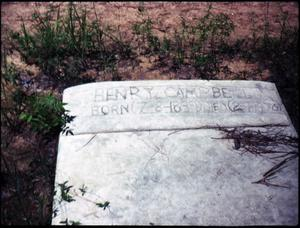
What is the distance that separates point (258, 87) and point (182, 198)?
146 cm

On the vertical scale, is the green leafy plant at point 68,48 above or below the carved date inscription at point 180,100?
above

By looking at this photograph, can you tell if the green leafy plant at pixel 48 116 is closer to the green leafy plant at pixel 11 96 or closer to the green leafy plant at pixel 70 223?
the green leafy plant at pixel 11 96

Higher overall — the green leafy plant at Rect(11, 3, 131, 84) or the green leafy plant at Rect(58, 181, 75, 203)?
the green leafy plant at Rect(11, 3, 131, 84)

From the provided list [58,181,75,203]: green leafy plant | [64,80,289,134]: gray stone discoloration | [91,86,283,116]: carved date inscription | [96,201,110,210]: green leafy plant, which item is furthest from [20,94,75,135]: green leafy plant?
[96,201,110,210]: green leafy plant

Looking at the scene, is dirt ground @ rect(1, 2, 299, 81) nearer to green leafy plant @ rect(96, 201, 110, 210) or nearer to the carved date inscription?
the carved date inscription

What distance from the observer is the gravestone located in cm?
229

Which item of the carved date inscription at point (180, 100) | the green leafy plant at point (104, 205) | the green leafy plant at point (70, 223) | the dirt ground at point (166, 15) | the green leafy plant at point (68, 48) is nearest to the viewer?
the green leafy plant at point (70, 223)

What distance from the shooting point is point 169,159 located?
258 cm

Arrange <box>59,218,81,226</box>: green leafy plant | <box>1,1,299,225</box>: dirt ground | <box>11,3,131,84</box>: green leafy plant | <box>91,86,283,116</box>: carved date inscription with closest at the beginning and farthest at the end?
<box>59,218,81,226</box>: green leafy plant < <box>1,1,299,225</box>: dirt ground < <box>91,86,283,116</box>: carved date inscription < <box>11,3,131,84</box>: green leafy plant

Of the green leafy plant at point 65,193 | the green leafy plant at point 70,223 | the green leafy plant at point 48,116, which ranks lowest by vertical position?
the green leafy plant at point 70,223

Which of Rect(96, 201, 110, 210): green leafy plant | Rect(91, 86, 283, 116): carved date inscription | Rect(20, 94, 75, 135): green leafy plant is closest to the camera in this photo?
Rect(96, 201, 110, 210): green leafy plant

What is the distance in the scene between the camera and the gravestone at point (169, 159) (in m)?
2.29

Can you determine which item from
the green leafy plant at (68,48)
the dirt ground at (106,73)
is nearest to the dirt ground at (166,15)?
the dirt ground at (106,73)

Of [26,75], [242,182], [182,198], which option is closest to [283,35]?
[242,182]
